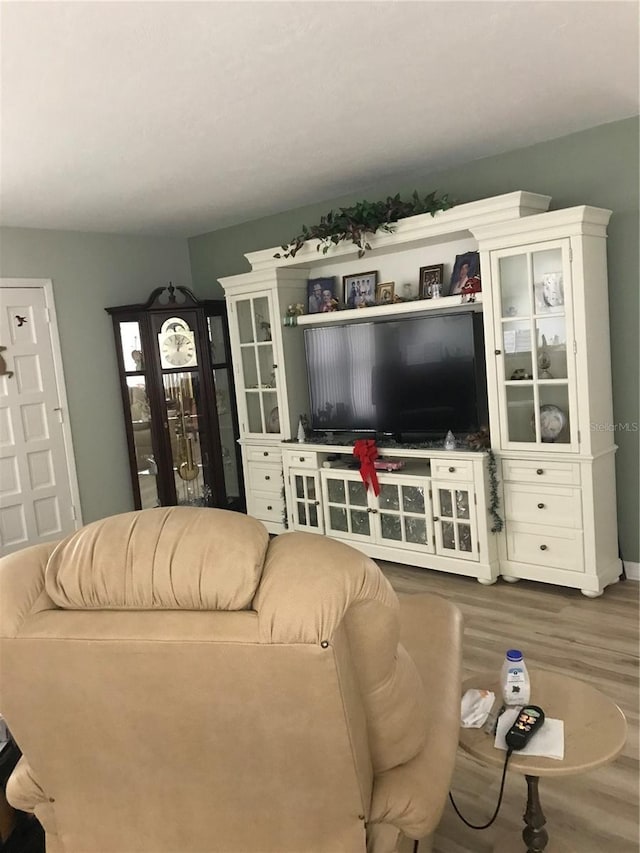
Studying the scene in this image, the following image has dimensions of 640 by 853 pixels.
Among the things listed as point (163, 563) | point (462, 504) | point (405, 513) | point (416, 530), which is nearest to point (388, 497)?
point (405, 513)

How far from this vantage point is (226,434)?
5609mm

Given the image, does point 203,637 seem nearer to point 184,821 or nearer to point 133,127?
point 184,821

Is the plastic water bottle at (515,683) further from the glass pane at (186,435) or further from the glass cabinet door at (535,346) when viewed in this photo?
the glass pane at (186,435)

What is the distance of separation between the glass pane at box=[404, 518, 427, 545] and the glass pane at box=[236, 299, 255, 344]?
5.97ft

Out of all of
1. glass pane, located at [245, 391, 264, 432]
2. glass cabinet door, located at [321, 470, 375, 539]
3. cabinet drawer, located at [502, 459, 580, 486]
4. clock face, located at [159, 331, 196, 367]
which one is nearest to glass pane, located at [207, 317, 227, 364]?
clock face, located at [159, 331, 196, 367]

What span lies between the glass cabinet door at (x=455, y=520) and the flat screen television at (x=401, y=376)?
39cm

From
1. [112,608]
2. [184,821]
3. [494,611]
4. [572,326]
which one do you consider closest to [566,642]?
[494,611]

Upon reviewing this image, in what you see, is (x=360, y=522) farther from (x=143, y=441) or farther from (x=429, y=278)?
(x=143, y=441)

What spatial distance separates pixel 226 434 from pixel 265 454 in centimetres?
60

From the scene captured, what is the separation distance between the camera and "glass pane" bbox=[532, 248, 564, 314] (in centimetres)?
353

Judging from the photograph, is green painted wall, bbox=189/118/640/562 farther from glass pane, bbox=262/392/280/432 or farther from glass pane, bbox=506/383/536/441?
glass pane, bbox=262/392/280/432

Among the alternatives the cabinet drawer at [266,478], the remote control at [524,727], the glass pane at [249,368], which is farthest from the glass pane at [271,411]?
the remote control at [524,727]

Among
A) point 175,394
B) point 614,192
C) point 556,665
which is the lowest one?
point 556,665

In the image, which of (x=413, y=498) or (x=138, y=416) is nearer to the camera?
(x=413, y=498)
